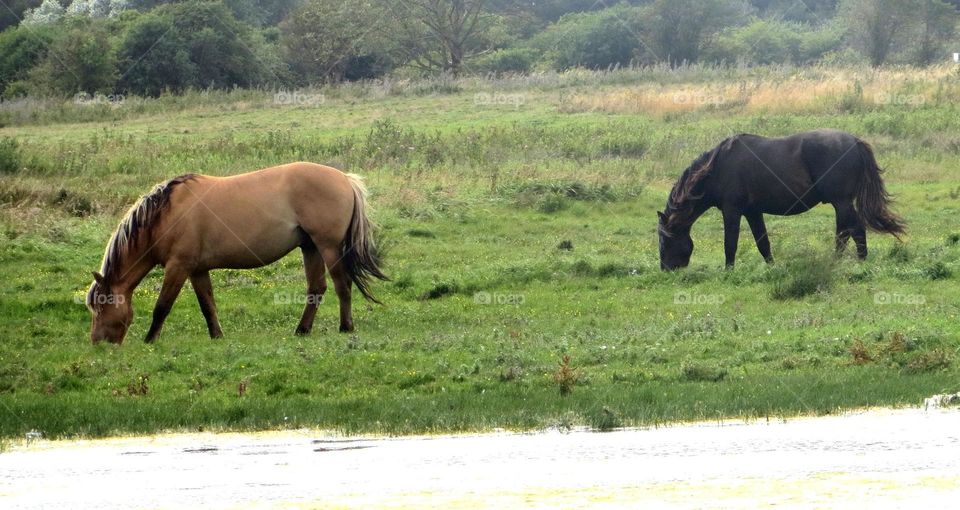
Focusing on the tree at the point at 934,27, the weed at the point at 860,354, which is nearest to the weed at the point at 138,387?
the weed at the point at 860,354

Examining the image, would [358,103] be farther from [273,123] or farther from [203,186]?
[203,186]

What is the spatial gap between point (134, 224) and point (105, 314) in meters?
1.04

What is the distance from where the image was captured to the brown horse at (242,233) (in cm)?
1500

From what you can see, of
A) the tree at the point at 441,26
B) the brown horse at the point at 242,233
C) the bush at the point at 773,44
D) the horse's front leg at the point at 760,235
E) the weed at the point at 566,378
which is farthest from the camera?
the bush at the point at 773,44

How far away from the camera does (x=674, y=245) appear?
19.5 m

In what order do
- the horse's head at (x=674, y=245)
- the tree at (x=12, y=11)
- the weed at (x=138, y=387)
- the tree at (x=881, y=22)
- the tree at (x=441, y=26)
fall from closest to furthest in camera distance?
the weed at (x=138, y=387), the horse's head at (x=674, y=245), the tree at (x=881, y=22), the tree at (x=441, y=26), the tree at (x=12, y=11)

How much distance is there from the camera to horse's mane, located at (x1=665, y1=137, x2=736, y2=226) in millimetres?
19453

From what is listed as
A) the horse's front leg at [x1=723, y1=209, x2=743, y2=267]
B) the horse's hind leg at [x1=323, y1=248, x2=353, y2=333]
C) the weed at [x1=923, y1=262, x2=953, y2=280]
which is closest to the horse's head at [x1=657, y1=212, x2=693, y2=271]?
the horse's front leg at [x1=723, y1=209, x2=743, y2=267]

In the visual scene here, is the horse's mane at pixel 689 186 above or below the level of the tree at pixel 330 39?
above

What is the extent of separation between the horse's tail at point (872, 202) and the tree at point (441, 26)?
127ft

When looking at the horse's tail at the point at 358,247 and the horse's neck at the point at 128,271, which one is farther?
the horse's tail at the point at 358,247

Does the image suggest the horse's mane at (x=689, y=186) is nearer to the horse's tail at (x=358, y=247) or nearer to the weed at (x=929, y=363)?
the horse's tail at (x=358, y=247)

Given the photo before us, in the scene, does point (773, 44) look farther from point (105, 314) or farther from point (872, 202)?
point (105, 314)

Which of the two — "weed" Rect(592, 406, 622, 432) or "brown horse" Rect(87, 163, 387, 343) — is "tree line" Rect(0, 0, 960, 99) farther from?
"weed" Rect(592, 406, 622, 432)
